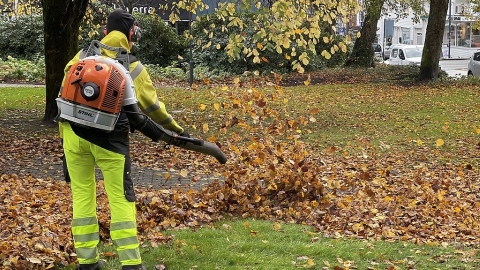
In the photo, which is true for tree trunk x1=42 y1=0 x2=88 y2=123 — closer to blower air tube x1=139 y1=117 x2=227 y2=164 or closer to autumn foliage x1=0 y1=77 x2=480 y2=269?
autumn foliage x1=0 y1=77 x2=480 y2=269

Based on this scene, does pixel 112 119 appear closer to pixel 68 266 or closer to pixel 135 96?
pixel 135 96

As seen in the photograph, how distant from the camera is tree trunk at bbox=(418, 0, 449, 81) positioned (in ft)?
81.6

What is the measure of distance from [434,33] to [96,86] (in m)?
22.6

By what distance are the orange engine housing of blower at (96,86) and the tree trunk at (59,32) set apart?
8.96 meters

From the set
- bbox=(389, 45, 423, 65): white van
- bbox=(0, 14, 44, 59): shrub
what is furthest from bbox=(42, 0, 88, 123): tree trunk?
bbox=(389, 45, 423, 65): white van

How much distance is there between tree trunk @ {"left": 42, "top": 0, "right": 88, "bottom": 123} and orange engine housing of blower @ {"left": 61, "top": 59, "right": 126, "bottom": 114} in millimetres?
8961

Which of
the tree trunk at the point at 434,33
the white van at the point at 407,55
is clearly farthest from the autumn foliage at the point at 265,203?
the white van at the point at 407,55

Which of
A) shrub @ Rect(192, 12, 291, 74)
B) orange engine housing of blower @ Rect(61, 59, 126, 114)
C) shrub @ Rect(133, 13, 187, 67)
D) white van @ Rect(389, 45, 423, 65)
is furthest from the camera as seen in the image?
white van @ Rect(389, 45, 423, 65)

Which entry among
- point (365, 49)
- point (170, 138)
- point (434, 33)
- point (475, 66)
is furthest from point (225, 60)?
point (170, 138)

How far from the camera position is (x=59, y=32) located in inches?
517

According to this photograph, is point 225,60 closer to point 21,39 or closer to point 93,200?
point 21,39

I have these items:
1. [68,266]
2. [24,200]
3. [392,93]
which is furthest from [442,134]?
[68,266]

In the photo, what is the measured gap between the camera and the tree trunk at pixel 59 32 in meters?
13.0

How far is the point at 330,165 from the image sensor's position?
11.2 meters
